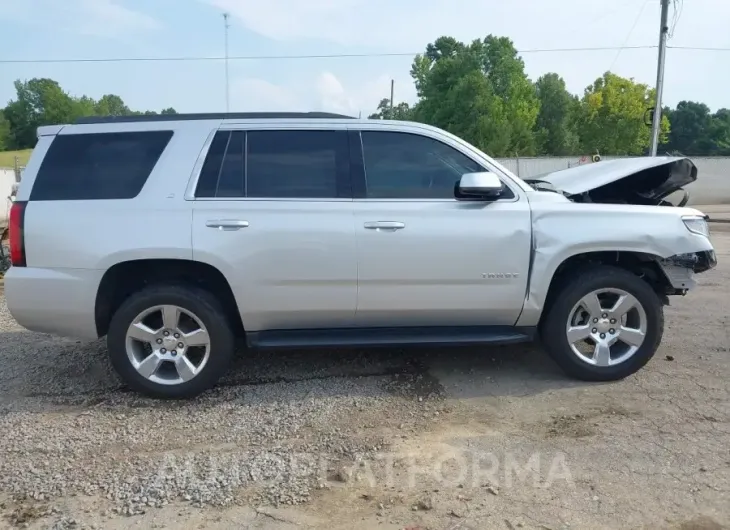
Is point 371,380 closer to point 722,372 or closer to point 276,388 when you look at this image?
point 276,388

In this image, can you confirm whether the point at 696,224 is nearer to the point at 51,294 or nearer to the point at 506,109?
the point at 51,294

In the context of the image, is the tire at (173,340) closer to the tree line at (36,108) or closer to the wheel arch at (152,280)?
the wheel arch at (152,280)

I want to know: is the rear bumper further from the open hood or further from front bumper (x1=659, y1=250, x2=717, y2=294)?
front bumper (x1=659, y1=250, x2=717, y2=294)

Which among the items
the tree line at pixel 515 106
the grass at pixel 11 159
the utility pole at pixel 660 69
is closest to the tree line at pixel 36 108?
the grass at pixel 11 159

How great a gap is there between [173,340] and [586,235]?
3.04 meters

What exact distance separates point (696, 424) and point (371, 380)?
221cm

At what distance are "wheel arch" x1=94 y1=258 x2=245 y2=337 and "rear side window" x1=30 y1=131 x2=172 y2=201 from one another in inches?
20.0

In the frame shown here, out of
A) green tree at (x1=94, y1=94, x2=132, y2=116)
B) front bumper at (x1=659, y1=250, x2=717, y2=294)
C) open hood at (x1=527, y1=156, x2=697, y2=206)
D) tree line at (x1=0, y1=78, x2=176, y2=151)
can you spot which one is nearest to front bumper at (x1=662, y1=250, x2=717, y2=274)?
front bumper at (x1=659, y1=250, x2=717, y2=294)

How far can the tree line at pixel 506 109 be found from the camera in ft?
147

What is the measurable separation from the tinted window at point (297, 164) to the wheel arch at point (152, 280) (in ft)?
2.17

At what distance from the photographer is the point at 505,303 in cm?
459

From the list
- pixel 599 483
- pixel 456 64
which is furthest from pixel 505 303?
pixel 456 64

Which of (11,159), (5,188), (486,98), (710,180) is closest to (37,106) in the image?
(11,159)

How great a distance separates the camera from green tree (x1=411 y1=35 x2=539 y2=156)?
144 feet
